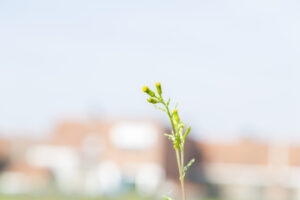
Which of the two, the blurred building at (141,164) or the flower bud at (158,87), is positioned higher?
the flower bud at (158,87)

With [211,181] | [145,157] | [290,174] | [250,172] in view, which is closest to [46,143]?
[145,157]

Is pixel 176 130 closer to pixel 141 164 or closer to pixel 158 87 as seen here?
pixel 158 87

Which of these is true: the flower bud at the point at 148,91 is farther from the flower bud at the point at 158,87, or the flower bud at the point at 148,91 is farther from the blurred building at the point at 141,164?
the blurred building at the point at 141,164

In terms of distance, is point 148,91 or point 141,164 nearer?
point 148,91

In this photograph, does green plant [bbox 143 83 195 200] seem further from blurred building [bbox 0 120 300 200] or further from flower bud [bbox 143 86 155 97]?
blurred building [bbox 0 120 300 200]

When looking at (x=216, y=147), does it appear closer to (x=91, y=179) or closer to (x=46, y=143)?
(x=91, y=179)

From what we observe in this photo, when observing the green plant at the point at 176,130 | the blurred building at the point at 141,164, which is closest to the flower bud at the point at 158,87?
the green plant at the point at 176,130

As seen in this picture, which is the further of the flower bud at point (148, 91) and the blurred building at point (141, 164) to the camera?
the blurred building at point (141, 164)

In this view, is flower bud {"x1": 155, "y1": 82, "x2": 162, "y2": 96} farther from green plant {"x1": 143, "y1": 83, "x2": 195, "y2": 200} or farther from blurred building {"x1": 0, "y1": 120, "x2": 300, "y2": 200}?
blurred building {"x1": 0, "y1": 120, "x2": 300, "y2": 200}

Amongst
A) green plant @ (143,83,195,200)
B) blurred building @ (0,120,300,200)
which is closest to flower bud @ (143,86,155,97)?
green plant @ (143,83,195,200)

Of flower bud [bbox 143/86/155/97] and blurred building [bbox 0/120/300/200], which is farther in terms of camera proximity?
blurred building [bbox 0/120/300/200]

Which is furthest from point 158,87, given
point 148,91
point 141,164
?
point 141,164

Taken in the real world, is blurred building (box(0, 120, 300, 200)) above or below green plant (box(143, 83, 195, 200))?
below
